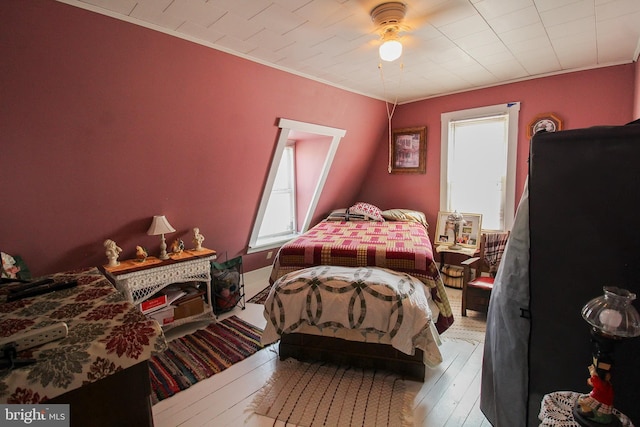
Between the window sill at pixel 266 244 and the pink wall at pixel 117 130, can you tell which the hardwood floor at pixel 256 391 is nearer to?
the pink wall at pixel 117 130

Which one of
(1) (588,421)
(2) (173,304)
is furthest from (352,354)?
(2) (173,304)

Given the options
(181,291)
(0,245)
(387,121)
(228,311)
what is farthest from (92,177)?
(387,121)

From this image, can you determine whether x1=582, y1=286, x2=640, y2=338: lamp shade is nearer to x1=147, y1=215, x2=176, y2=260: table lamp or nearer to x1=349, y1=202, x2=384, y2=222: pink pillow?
x1=147, y1=215, x2=176, y2=260: table lamp

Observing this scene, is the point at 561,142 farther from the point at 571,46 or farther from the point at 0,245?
the point at 0,245

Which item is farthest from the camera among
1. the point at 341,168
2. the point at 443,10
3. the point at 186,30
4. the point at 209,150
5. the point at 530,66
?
the point at 341,168

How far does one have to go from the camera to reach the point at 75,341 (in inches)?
36.3

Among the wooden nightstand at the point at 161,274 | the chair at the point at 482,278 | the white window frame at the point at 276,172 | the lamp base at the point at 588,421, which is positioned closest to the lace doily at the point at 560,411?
the lamp base at the point at 588,421

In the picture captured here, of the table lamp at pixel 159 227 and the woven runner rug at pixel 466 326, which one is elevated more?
the table lamp at pixel 159 227

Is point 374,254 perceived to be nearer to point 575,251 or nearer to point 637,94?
point 575,251

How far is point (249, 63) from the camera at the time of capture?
2473 mm

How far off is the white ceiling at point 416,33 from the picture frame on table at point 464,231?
5.46 feet

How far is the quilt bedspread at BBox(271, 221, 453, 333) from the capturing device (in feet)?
7.95

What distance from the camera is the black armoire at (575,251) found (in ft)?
3.13

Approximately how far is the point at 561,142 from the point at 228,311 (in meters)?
3.01
